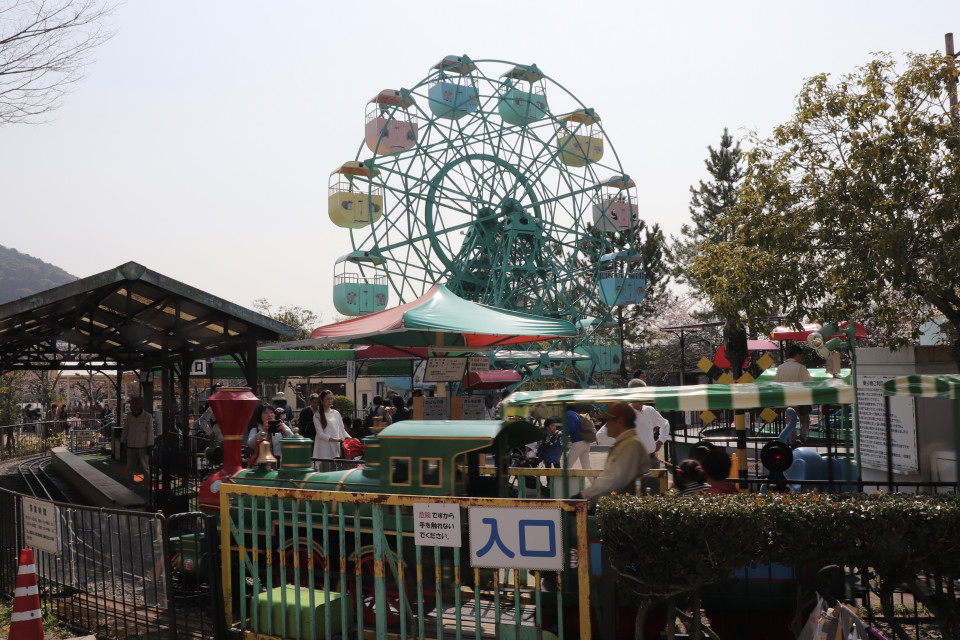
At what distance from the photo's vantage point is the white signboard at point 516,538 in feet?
15.2

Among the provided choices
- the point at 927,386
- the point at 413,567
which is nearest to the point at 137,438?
the point at 413,567

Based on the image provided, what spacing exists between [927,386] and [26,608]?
683 centimetres

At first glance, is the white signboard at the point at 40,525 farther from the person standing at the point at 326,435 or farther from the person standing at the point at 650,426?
the person standing at the point at 650,426

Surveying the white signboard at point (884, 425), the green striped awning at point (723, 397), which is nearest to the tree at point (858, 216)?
the white signboard at point (884, 425)

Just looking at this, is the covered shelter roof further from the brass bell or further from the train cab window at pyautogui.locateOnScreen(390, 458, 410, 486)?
the train cab window at pyautogui.locateOnScreen(390, 458, 410, 486)

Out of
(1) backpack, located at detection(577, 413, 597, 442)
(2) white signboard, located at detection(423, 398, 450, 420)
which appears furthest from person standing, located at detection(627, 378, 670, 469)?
(2) white signboard, located at detection(423, 398, 450, 420)

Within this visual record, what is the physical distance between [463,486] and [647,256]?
41.4 metres

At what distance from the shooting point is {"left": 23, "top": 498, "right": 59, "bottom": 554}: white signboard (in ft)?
20.8

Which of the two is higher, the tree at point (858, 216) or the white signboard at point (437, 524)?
the tree at point (858, 216)

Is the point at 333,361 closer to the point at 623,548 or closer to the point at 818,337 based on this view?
the point at 818,337

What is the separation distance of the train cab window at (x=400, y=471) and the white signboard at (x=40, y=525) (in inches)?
109

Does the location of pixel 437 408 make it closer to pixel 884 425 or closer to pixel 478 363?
pixel 478 363

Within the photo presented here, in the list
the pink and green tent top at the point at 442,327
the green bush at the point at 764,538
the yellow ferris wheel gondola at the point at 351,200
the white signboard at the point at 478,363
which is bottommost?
the green bush at the point at 764,538

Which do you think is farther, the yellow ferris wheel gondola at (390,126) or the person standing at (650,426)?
the yellow ferris wheel gondola at (390,126)
